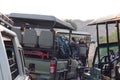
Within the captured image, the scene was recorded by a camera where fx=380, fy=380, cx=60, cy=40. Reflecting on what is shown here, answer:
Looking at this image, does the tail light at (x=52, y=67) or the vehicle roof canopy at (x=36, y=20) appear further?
the vehicle roof canopy at (x=36, y=20)

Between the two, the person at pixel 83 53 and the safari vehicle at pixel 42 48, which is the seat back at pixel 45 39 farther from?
the person at pixel 83 53

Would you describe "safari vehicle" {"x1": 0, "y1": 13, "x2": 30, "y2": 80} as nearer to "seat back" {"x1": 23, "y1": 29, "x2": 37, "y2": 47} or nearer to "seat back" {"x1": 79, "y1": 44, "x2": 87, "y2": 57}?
"seat back" {"x1": 23, "y1": 29, "x2": 37, "y2": 47}

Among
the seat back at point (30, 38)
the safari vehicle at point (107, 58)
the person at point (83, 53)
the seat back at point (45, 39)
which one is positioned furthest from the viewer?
the person at point (83, 53)

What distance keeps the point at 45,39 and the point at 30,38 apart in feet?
1.70

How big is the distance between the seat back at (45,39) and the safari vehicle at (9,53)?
621 centimetres

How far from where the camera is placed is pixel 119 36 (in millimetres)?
8141

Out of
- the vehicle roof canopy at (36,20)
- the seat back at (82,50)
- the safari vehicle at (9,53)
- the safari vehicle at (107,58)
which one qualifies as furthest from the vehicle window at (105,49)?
the seat back at (82,50)

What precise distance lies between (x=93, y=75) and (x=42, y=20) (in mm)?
3059

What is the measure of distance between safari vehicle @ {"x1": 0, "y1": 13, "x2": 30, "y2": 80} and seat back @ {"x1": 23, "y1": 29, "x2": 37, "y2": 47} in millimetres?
6429

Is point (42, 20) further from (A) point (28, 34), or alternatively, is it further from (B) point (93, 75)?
(B) point (93, 75)

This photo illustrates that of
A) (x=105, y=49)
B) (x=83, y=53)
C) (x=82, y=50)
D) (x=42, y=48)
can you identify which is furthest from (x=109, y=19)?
(x=82, y=50)

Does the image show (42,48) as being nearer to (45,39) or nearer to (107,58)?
(45,39)

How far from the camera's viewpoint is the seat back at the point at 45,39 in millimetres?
11273

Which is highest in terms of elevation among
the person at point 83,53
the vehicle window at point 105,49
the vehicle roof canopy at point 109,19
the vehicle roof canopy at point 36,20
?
the vehicle roof canopy at point 36,20
